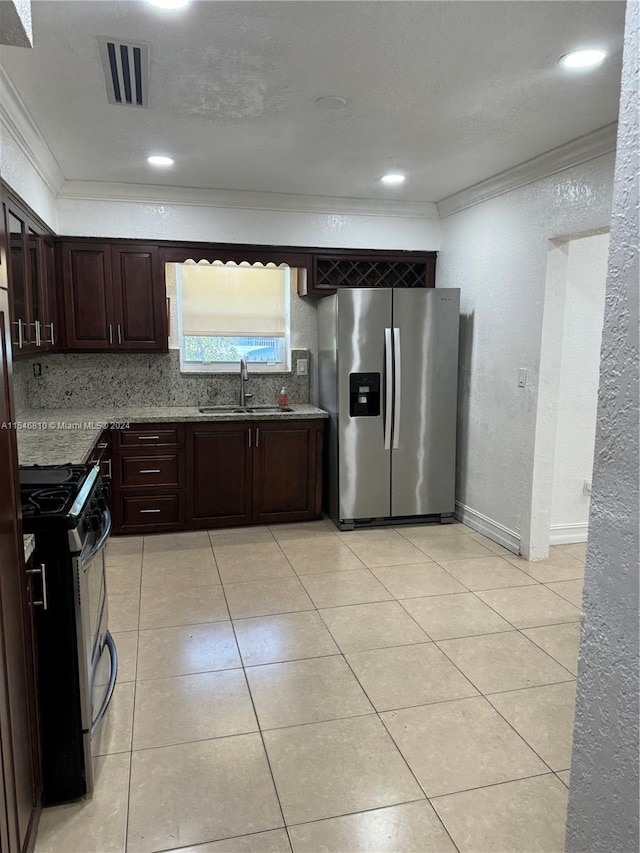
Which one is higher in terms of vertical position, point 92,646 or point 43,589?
point 43,589

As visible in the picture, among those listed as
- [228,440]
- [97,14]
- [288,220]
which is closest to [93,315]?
[228,440]

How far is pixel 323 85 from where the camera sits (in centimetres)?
251

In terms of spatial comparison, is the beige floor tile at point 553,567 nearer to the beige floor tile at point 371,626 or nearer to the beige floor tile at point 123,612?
the beige floor tile at point 371,626

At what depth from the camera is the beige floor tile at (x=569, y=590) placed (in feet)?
11.0

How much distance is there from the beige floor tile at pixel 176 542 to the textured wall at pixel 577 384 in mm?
2542

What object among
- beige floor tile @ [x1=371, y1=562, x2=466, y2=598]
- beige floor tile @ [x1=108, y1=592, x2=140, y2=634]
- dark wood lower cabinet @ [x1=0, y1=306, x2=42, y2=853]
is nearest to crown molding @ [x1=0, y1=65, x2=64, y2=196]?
dark wood lower cabinet @ [x1=0, y1=306, x2=42, y2=853]

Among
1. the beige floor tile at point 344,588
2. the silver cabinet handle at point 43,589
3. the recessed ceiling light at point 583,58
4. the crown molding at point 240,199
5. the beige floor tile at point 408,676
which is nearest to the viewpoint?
the silver cabinet handle at point 43,589

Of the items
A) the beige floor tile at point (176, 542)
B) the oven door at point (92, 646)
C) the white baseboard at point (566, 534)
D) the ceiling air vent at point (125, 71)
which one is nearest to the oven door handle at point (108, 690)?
the oven door at point (92, 646)

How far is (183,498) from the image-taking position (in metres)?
4.43

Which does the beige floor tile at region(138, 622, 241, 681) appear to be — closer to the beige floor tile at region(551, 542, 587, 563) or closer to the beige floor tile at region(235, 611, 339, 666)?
the beige floor tile at region(235, 611, 339, 666)

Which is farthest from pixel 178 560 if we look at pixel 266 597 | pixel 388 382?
pixel 388 382

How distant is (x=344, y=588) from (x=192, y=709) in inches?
51.9

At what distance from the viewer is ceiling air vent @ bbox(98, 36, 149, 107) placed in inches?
87.0

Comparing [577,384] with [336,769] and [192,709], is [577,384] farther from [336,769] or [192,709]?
[192,709]
